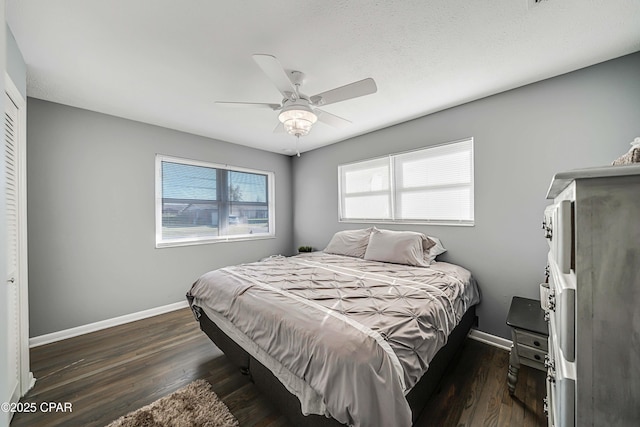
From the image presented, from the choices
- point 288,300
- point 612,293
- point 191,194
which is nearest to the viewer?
point 612,293

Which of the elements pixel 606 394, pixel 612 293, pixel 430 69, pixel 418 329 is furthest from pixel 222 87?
pixel 606 394

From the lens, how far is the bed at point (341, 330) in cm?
110

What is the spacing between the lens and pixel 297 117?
2.02m

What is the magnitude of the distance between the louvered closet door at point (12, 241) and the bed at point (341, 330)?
1.13m

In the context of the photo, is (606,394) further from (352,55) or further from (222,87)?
(222,87)

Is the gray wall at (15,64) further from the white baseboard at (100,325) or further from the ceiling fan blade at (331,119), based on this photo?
the white baseboard at (100,325)

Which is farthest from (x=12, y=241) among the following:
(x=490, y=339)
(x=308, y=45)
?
(x=490, y=339)

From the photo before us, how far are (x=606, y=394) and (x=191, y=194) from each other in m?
4.18

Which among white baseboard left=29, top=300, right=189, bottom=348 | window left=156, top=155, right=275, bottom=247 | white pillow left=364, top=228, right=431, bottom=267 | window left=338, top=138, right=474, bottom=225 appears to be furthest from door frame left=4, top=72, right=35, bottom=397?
window left=338, top=138, right=474, bottom=225

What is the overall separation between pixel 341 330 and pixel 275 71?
1.68 meters

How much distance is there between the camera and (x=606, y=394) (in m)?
0.65

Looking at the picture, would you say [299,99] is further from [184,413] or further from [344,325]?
[184,413]

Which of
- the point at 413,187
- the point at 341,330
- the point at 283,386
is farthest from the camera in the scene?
the point at 413,187

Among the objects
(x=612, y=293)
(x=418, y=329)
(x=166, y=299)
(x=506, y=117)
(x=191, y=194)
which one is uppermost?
(x=506, y=117)
